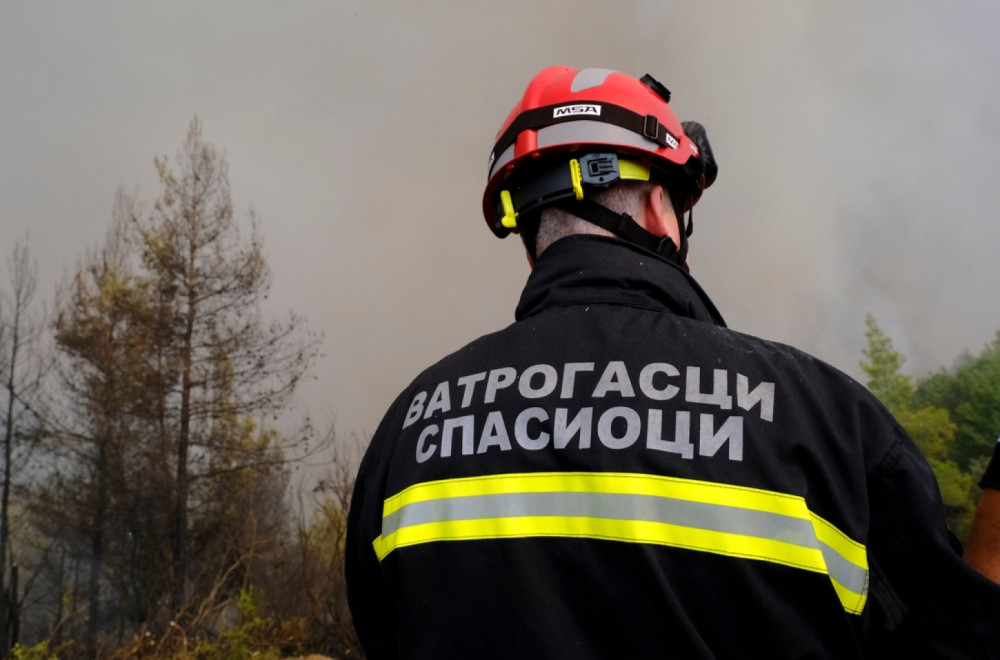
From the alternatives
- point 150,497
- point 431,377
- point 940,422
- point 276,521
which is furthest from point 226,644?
point 940,422

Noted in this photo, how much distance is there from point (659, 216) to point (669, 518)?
98 cm

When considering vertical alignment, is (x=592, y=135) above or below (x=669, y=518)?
above

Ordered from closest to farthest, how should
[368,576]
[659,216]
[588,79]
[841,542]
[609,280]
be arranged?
[841,542] < [609,280] < [368,576] < [659,216] < [588,79]

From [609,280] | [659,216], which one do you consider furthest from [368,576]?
[659,216]

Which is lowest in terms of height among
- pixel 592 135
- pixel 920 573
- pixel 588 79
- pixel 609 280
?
pixel 920 573

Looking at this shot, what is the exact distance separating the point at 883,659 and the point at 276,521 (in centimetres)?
1037

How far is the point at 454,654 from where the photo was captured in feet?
4.83

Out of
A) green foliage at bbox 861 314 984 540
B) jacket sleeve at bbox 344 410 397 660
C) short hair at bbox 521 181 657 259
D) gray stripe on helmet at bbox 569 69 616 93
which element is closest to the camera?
jacket sleeve at bbox 344 410 397 660

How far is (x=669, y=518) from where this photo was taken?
140cm

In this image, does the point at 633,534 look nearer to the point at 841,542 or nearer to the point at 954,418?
the point at 841,542

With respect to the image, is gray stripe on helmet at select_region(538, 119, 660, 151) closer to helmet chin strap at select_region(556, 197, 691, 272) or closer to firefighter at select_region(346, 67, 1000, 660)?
helmet chin strap at select_region(556, 197, 691, 272)

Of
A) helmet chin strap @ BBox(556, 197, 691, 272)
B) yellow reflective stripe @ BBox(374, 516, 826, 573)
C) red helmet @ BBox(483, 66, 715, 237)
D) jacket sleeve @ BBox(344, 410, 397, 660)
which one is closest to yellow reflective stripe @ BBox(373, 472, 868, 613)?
yellow reflective stripe @ BBox(374, 516, 826, 573)

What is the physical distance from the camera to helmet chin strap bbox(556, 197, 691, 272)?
2.01 metres

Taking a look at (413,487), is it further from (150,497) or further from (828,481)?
(150,497)
